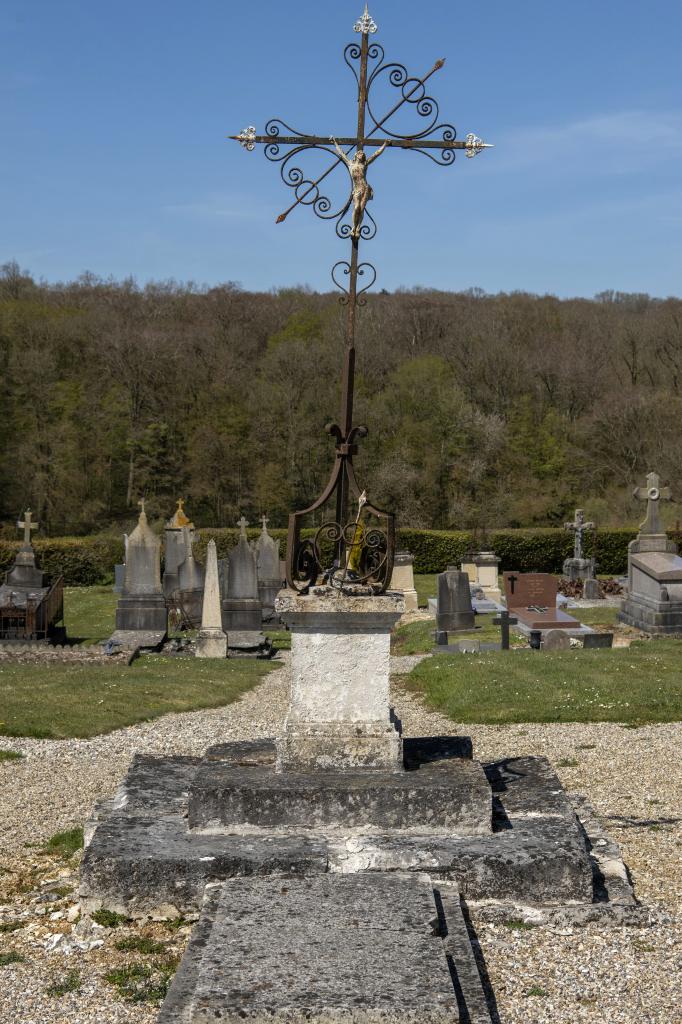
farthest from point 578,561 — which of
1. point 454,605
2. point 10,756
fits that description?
point 10,756

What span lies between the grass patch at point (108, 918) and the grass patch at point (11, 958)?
0.42m

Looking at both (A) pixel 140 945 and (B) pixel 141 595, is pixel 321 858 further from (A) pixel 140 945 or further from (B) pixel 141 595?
(B) pixel 141 595

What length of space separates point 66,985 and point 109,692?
326 inches

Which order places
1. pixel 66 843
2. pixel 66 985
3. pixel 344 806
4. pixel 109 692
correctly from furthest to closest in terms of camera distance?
1. pixel 109 692
2. pixel 66 843
3. pixel 344 806
4. pixel 66 985

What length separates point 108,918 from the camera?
5.46 m

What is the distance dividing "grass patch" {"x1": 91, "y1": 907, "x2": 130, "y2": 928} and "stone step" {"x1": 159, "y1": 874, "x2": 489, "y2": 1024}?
1.84 ft

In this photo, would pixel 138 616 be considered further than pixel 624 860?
Yes

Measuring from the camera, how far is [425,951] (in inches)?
178

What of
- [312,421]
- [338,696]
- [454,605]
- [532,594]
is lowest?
[454,605]

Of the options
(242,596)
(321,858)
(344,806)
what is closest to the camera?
(321,858)

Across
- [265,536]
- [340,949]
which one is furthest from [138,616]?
[340,949]

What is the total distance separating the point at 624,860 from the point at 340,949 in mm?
2723

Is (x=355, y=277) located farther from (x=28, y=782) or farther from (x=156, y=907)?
(x=28, y=782)

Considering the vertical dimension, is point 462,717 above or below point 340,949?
below
